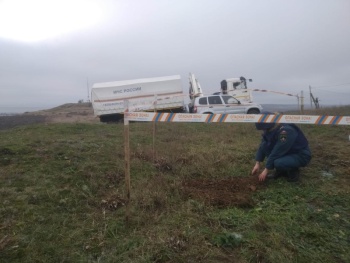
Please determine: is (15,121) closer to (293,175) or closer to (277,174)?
(277,174)

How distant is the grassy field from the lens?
99.8 inches

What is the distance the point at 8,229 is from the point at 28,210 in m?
0.42

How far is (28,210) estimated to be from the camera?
131 inches

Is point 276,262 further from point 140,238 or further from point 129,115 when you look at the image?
point 129,115

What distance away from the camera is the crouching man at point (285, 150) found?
408cm

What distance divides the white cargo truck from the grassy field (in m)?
10.6

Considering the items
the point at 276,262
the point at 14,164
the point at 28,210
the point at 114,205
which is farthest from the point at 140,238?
the point at 14,164

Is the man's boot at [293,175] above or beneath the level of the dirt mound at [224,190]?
above

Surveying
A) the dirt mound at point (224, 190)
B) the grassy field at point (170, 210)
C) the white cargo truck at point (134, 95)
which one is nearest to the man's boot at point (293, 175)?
the grassy field at point (170, 210)

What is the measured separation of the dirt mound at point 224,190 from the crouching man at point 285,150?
0.30m

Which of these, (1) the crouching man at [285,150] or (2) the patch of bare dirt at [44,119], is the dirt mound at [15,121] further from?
(1) the crouching man at [285,150]

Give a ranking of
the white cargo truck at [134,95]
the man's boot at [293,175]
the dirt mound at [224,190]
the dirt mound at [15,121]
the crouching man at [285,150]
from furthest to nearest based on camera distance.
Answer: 1. the dirt mound at [15,121]
2. the white cargo truck at [134,95]
3. the man's boot at [293,175]
4. the crouching man at [285,150]
5. the dirt mound at [224,190]

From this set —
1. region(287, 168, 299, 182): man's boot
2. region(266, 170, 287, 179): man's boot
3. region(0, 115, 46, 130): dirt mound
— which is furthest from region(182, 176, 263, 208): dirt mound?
region(0, 115, 46, 130): dirt mound

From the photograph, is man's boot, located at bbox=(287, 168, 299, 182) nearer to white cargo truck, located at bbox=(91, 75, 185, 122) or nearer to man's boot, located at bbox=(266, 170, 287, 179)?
man's boot, located at bbox=(266, 170, 287, 179)
